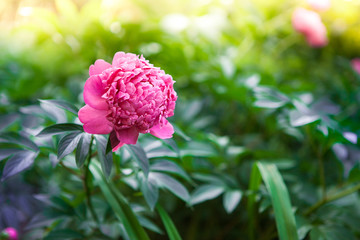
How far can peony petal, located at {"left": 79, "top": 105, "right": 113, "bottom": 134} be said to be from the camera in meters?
0.46

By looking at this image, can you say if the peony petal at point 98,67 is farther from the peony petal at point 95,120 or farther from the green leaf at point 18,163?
the green leaf at point 18,163

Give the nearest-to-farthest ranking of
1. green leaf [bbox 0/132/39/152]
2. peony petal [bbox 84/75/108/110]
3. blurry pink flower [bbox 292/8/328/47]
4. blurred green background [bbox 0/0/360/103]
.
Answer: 1. peony petal [bbox 84/75/108/110]
2. green leaf [bbox 0/132/39/152]
3. blurred green background [bbox 0/0/360/103]
4. blurry pink flower [bbox 292/8/328/47]

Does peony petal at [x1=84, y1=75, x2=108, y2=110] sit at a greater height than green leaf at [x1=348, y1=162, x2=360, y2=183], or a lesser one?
greater

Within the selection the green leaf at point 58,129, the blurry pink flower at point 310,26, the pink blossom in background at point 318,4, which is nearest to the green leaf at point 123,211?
→ the green leaf at point 58,129

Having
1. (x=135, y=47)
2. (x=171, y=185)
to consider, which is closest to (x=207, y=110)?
(x=135, y=47)

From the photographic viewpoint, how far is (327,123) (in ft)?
2.33

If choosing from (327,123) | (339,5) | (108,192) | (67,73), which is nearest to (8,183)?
(108,192)

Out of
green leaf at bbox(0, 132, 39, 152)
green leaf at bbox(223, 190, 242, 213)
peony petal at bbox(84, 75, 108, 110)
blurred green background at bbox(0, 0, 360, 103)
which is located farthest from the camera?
blurred green background at bbox(0, 0, 360, 103)

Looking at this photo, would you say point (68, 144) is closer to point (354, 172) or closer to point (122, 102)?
point (122, 102)

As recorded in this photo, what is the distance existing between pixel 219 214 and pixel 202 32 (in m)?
0.78

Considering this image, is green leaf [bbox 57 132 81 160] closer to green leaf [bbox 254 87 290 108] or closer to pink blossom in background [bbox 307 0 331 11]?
green leaf [bbox 254 87 290 108]

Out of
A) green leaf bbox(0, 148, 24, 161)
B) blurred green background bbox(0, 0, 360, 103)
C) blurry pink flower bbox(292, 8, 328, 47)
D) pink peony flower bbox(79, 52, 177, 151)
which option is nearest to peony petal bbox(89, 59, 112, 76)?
pink peony flower bbox(79, 52, 177, 151)

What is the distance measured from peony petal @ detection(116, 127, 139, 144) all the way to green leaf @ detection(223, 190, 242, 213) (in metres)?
0.34

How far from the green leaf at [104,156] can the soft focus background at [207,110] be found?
16cm
